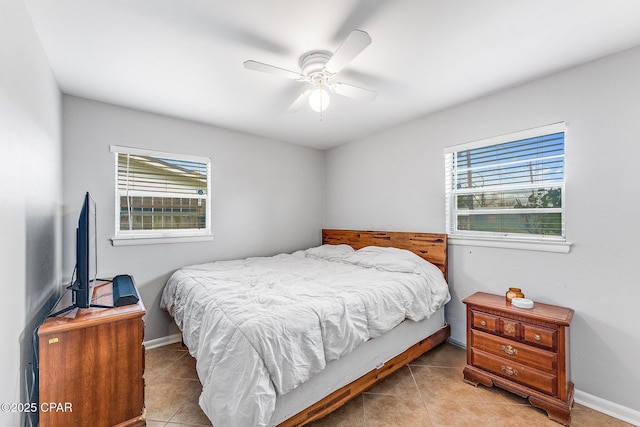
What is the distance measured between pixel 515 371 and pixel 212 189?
133 inches

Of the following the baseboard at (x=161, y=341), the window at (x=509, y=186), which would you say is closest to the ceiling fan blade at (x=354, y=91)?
the window at (x=509, y=186)

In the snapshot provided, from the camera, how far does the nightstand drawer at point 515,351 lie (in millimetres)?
1861

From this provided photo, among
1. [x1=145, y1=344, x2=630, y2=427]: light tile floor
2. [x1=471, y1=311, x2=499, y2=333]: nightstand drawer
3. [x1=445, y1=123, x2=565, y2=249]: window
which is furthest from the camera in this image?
[x1=445, y1=123, x2=565, y2=249]: window

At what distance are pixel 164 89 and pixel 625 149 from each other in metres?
3.56

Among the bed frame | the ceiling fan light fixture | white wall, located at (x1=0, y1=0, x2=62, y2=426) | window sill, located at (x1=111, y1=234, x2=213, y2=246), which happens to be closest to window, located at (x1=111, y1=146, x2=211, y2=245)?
window sill, located at (x1=111, y1=234, x2=213, y2=246)

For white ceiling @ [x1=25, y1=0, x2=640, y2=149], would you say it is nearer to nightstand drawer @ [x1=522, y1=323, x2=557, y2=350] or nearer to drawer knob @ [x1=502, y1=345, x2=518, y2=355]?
nightstand drawer @ [x1=522, y1=323, x2=557, y2=350]

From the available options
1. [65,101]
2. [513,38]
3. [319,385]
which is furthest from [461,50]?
[65,101]

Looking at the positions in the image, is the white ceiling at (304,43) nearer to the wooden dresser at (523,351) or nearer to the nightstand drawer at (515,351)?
the wooden dresser at (523,351)

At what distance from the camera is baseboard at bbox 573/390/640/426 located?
1791 mm

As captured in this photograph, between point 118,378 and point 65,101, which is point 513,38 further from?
point 65,101

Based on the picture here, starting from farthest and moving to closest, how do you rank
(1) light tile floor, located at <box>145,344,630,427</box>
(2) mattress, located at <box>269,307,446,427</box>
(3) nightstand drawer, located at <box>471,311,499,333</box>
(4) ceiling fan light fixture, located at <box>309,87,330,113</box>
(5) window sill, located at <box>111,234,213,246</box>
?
(5) window sill, located at <box>111,234,213,246</box> < (3) nightstand drawer, located at <box>471,311,499,333</box> < (4) ceiling fan light fixture, located at <box>309,87,330,113</box> < (1) light tile floor, located at <box>145,344,630,427</box> < (2) mattress, located at <box>269,307,446,427</box>

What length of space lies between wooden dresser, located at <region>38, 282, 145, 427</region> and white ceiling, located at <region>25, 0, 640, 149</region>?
1696 millimetres

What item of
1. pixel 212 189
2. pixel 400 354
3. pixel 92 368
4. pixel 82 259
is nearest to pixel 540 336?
pixel 400 354

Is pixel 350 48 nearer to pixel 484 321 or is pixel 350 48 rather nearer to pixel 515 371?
pixel 484 321
